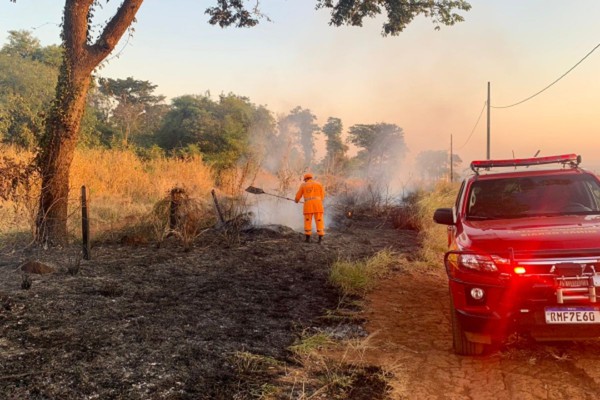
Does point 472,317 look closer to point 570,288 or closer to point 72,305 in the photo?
point 570,288

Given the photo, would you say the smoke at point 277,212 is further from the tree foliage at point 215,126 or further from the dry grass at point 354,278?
the tree foliage at point 215,126

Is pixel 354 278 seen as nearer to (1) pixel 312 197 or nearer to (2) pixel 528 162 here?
Result: (2) pixel 528 162

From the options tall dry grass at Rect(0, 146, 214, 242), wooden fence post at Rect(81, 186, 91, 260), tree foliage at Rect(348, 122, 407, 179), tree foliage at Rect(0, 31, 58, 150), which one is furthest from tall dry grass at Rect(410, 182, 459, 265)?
tree foliage at Rect(348, 122, 407, 179)

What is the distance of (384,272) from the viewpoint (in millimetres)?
8305

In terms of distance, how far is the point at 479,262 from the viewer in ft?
12.5

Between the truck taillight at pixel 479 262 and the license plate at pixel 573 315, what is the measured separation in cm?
50

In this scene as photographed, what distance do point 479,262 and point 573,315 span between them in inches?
30.5

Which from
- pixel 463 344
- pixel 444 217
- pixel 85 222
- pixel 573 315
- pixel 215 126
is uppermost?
pixel 215 126

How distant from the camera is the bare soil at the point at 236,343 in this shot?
11.5ft

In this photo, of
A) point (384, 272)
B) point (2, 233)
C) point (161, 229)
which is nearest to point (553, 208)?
point (384, 272)

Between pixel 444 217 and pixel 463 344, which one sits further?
pixel 444 217

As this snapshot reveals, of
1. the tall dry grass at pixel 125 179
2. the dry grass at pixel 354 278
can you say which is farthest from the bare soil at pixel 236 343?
the tall dry grass at pixel 125 179

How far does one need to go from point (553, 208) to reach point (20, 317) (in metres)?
5.81

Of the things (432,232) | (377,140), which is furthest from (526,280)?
(377,140)
